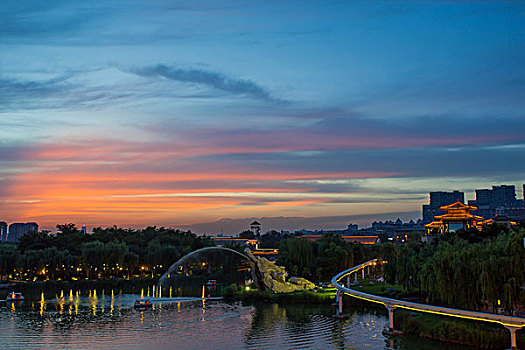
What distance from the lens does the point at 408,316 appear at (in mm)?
38125

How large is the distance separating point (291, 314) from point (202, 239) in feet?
253

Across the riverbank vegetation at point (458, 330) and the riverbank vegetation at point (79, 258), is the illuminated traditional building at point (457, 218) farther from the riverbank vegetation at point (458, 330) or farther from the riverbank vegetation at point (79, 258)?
the riverbank vegetation at point (458, 330)

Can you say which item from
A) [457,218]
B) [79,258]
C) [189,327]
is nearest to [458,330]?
[189,327]

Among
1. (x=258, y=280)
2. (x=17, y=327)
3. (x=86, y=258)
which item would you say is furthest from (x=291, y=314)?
(x=86, y=258)

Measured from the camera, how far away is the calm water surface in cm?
3359

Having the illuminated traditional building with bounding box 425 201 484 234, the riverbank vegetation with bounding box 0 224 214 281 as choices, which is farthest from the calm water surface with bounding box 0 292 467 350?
the illuminated traditional building with bounding box 425 201 484 234

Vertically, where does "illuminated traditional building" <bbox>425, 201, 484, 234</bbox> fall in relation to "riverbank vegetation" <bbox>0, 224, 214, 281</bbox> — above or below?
above

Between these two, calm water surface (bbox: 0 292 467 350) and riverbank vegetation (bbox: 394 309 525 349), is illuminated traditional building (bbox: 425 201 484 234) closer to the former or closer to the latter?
calm water surface (bbox: 0 292 467 350)

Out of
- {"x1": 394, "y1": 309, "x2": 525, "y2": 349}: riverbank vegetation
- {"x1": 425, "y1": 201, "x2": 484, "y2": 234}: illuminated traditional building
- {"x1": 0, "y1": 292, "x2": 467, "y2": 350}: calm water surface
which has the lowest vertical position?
{"x1": 0, "y1": 292, "x2": 467, "y2": 350}: calm water surface

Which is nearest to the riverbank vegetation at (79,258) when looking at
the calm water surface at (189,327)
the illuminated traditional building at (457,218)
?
the calm water surface at (189,327)

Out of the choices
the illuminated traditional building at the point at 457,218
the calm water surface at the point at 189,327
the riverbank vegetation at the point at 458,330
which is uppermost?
the illuminated traditional building at the point at 457,218

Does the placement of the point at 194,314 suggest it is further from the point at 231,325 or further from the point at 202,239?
the point at 202,239

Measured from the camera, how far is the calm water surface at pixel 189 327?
110ft

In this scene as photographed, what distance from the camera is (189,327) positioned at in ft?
128
